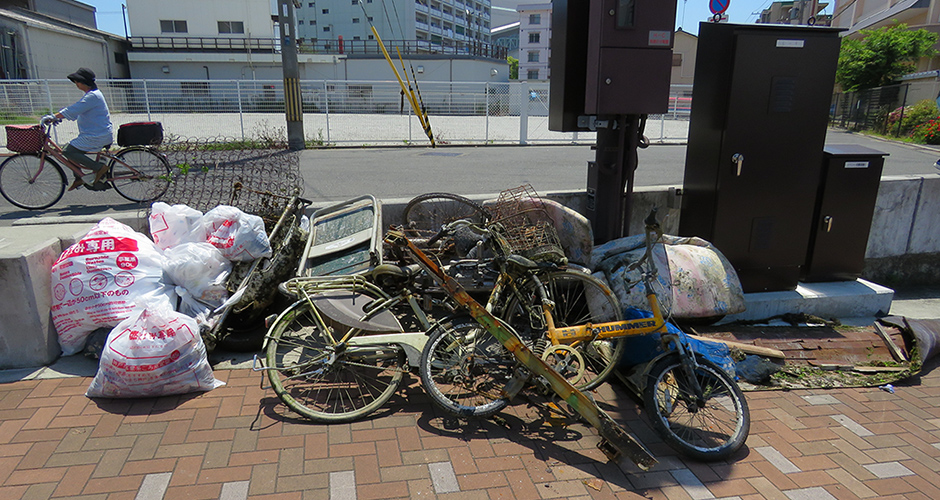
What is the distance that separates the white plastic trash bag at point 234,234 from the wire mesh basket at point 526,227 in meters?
1.97

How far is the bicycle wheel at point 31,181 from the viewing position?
23.4 feet

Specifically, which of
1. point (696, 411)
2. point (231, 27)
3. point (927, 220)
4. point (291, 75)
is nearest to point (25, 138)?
point (291, 75)

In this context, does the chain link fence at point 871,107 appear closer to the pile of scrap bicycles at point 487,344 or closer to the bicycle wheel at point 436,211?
the bicycle wheel at point 436,211

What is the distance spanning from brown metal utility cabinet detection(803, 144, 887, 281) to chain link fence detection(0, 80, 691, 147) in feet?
39.6

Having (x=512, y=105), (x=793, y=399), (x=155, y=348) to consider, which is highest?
(x=512, y=105)

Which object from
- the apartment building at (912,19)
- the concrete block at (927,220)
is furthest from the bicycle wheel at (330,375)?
the apartment building at (912,19)

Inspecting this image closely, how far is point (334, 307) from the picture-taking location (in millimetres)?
3795

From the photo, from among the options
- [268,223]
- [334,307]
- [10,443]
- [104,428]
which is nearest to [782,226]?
[334,307]

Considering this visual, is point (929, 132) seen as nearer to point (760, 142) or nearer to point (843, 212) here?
point (843, 212)

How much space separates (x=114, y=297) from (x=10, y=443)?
3.73 ft

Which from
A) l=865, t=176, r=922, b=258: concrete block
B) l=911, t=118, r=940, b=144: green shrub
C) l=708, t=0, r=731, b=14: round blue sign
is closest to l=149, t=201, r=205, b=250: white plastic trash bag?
l=708, t=0, r=731, b=14: round blue sign

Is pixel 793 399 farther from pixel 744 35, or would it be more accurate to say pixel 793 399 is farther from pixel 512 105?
pixel 512 105

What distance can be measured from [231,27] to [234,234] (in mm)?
47510

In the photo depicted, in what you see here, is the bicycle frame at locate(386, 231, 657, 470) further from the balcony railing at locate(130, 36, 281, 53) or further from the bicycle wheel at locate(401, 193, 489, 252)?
the balcony railing at locate(130, 36, 281, 53)
